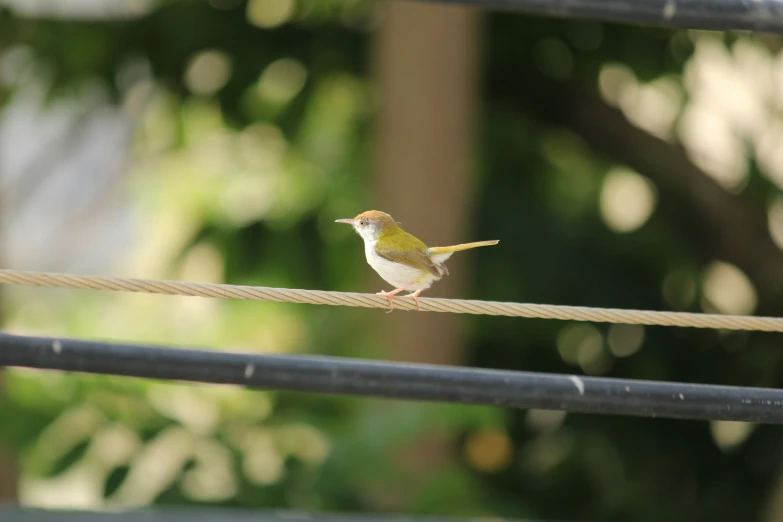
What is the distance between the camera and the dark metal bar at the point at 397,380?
5.34 ft

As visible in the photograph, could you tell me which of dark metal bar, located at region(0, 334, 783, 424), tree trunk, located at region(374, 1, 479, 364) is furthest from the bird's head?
tree trunk, located at region(374, 1, 479, 364)

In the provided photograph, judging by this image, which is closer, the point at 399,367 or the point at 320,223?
the point at 399,367

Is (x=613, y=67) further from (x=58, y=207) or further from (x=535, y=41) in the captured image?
(x=58, y=207)

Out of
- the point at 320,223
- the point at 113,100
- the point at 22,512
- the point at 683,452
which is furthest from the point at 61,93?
the point at 683,452

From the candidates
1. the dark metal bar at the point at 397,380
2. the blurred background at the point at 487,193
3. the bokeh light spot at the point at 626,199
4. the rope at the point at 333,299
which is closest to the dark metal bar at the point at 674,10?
the rope at the point at 333,299

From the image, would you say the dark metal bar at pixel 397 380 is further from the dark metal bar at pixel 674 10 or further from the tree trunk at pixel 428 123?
the tree trunk at pixel 428 123

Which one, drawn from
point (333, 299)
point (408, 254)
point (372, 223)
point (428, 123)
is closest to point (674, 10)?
point (333, 299)

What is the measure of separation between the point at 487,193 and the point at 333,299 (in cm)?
410

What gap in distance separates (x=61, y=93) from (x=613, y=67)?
323 centimetres

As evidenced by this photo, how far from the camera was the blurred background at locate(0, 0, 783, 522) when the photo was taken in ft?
17.3

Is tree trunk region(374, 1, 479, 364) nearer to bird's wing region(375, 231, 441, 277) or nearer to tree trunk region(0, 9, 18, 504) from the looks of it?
bird's wing region(375, 231, 441, 277)

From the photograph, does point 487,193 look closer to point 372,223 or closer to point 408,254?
point 372,223

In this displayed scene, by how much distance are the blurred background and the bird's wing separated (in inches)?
88.4

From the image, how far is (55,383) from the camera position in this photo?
16.0 ft
